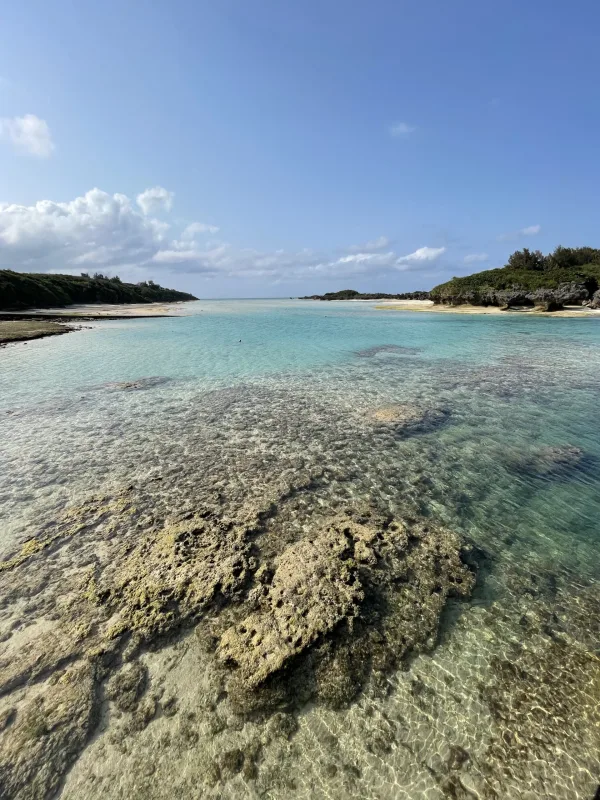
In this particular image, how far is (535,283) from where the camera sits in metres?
65.6

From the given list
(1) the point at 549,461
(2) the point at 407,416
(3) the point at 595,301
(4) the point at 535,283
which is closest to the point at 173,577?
(1) the point at 549,461

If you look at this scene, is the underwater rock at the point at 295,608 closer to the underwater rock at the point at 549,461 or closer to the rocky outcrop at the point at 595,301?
the underwater rock at the point at 549,461

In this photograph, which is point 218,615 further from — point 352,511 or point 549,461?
point 549,461

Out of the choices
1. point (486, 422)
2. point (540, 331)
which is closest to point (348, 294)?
point (540, 331)

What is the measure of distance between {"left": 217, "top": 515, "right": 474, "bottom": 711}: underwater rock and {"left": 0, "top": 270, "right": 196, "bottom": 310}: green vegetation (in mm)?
70335

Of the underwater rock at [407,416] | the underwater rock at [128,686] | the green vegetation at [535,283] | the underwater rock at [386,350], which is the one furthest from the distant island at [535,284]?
the underwater rock at [128,686]

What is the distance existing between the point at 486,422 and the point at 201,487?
875 centimetres

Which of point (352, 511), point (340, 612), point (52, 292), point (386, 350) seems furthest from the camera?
point (52, 292)

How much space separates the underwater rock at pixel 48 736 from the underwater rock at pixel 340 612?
135 cm

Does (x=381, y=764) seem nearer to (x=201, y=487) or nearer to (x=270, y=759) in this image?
(x=270, y=759)

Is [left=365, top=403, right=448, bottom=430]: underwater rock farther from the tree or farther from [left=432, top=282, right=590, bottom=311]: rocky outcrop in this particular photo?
the tree

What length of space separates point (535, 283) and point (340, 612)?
77679 mm

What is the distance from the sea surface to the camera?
3.19 m

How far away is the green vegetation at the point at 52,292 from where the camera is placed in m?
58.9
